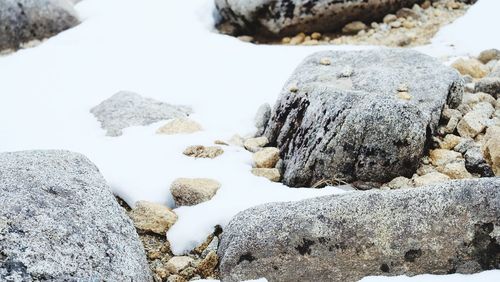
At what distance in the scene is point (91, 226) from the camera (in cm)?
220

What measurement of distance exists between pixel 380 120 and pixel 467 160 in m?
0.65

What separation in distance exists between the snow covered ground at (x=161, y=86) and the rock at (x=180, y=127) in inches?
4.0

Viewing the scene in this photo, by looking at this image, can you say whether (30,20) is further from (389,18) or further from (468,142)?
(468,142)

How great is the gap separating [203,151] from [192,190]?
0.66 m

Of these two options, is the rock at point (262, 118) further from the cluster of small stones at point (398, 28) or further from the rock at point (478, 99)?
the cluster of small stones at point (398, 28)

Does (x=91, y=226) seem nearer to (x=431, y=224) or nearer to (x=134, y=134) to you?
(x=431, y=224)

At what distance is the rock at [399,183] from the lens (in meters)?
3.08

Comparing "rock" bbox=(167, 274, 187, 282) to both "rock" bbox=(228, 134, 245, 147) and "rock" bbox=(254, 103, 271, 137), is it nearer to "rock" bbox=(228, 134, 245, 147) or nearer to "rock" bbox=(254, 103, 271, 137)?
Answer: "rock" bbox=(228, 134, 245, 147)

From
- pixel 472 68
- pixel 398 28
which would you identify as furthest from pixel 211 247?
pixel 398 28

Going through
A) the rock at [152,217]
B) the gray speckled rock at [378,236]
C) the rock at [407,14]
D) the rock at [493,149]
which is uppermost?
the gray speckled rock at [378,236]

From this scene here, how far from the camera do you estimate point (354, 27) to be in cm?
686

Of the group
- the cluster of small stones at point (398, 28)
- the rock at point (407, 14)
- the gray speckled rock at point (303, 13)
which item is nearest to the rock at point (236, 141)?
the cluster of small stones at point (398, 28)

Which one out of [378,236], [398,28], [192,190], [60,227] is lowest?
[398,28]

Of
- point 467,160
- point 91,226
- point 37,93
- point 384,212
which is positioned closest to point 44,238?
point 91,226
